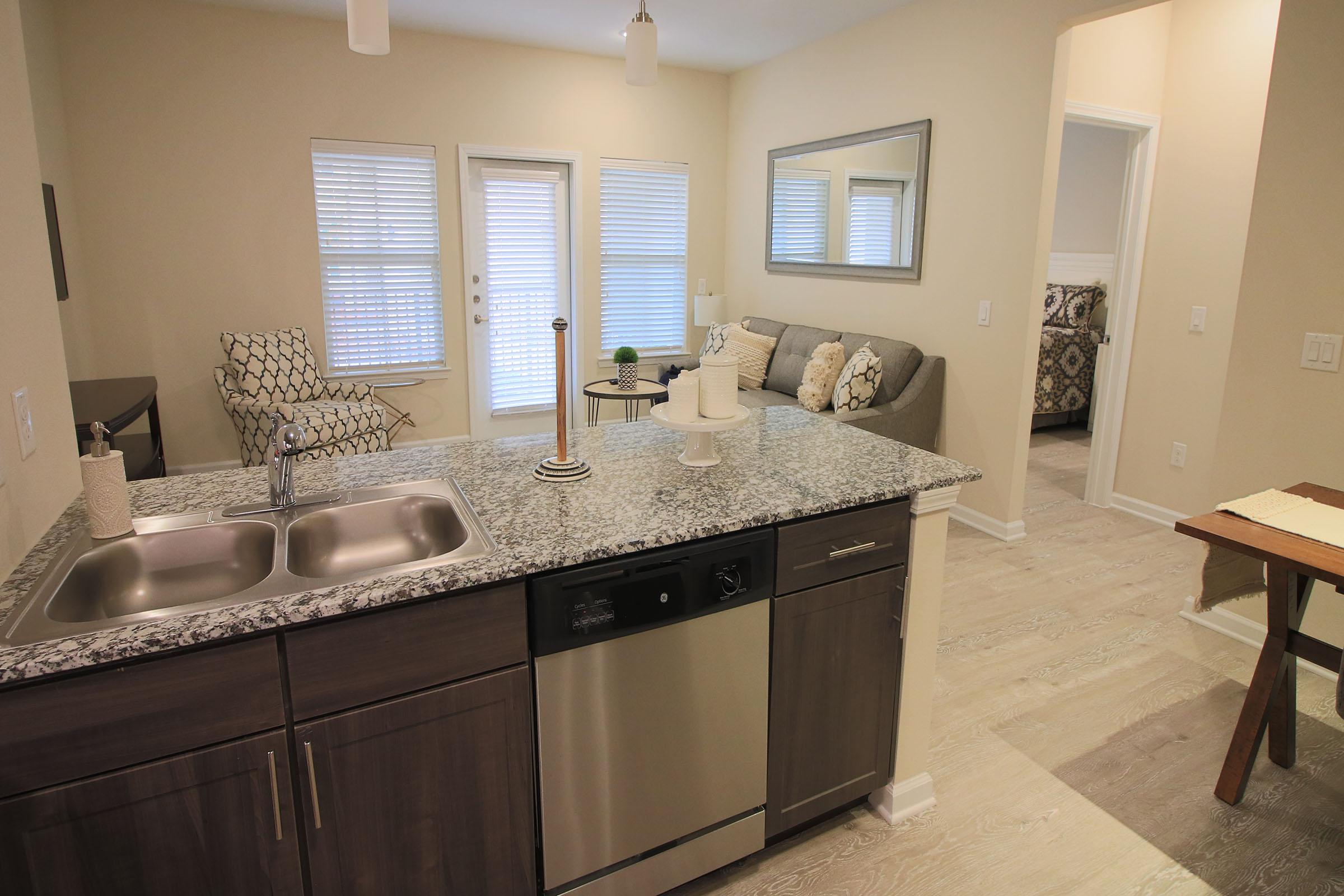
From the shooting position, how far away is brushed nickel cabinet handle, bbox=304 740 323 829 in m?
1.28

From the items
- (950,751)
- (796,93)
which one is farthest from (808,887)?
(796,93)

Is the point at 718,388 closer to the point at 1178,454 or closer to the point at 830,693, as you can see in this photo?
the point at 830,693

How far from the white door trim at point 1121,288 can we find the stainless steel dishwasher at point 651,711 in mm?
3579

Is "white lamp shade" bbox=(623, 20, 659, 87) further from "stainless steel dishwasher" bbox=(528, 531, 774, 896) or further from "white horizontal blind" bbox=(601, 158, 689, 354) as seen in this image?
"white horizontal blind" bbox=(601, 158, 689, 354)

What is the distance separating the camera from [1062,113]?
362 centimetres

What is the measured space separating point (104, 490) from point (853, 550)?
158 centimetres

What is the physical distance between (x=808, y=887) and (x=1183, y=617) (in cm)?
231

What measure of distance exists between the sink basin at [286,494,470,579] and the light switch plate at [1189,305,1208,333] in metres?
4.08

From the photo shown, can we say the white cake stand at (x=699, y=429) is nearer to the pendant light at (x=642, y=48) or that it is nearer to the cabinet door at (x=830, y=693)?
the cabinet door at (x=830, y=693)

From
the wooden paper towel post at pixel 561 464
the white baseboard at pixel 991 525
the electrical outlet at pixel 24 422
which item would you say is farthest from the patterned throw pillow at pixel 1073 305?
the electrical outlet at pixel 24 422

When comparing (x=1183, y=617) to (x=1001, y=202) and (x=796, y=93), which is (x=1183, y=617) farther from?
(x=796, y=93)

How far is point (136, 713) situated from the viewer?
113 centimetres

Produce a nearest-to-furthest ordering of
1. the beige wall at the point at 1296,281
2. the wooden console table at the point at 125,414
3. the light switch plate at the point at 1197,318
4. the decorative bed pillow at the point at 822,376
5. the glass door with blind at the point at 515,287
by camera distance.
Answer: the beige wall at the point at 1296,281, the wooden console table at the point at 125,414, the light switch plate at the point at 1197,318, the decorative bed pillow at the point at 822,376, the glass door with blind at the point at 515,287

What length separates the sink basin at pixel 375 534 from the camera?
1.64 m
